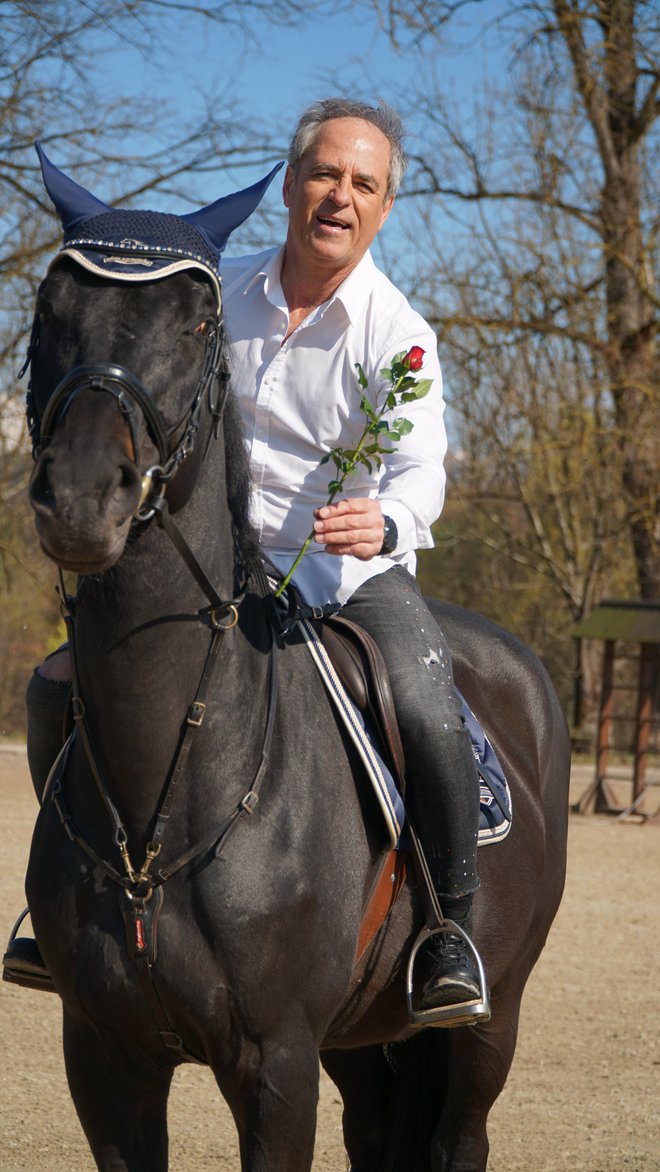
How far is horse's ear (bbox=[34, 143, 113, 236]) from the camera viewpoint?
8.54ft

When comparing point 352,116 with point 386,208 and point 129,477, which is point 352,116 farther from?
point 129,477

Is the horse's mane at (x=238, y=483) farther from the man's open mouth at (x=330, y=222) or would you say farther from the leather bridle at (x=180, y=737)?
the man's open mouth at (x=330, y=222)

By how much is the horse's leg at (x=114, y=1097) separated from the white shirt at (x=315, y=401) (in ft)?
3.64

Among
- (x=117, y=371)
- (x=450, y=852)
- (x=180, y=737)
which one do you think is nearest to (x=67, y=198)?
(x=117, y=371)

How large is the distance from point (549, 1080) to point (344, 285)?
13.3 ft

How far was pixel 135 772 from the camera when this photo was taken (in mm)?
2584

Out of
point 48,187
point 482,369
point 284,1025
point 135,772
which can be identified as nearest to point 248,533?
point 135,772

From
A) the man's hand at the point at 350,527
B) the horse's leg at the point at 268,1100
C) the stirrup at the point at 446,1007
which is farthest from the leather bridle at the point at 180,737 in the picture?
the stirrup at the point at 446,1007

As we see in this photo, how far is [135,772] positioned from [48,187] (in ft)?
3.81

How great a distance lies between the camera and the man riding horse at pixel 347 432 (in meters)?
3.08

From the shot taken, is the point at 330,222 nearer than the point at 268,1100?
No

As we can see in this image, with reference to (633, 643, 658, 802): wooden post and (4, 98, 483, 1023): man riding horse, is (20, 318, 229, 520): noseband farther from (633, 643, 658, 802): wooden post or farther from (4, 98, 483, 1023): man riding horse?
(633, 643, 658, 802): wooden post

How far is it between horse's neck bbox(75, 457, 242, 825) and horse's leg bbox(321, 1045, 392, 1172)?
1.81 metres

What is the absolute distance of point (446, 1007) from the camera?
10.3ft
